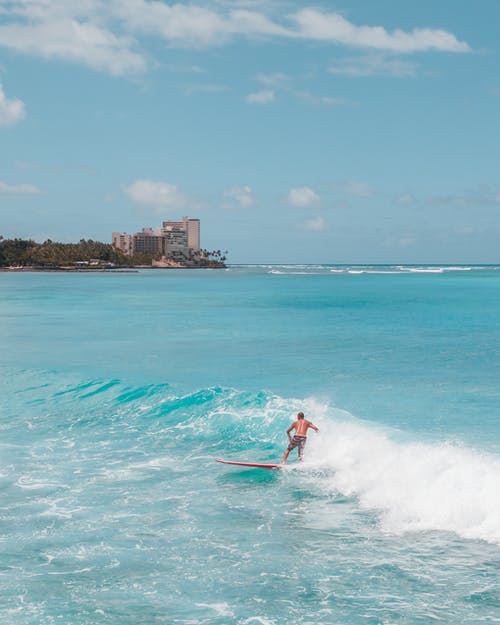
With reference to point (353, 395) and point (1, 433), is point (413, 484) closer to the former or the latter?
point (353, 395)

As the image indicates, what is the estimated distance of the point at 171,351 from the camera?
4256 centimetres

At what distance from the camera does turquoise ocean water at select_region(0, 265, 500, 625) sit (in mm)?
11109

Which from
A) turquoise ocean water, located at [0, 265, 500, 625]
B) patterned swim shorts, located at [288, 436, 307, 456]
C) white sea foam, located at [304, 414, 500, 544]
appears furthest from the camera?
patterned swim shorts, located at [288, 436, 307, 456]

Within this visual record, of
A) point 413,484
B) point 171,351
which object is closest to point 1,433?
point 413,484

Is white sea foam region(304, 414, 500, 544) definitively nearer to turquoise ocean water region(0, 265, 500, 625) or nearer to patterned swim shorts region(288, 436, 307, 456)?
turquoise ocean water region(0, 265, 500, 625)

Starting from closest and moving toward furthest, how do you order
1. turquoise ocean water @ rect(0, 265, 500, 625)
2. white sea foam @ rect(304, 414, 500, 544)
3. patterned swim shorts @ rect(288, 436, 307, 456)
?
1. turquoise ocean water @ rect(0, 265, 500, 625)
2. white sea foam @ rect(304, 414, 500, 544)
3. patterned swim shorts @ rect(288, 436, 307, 456)

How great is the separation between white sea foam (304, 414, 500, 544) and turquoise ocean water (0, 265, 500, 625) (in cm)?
6

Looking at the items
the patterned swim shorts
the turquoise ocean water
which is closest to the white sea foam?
the turquoise ocean water

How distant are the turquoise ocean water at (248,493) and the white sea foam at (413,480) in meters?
0.06

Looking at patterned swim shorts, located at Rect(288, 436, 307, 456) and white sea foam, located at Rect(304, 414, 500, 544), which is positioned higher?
patterned swim shorts, located at Rect(288, 436, 307, 456)

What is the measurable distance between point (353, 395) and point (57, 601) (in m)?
19.4

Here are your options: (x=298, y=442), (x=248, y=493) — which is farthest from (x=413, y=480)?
(x=248, y=493)

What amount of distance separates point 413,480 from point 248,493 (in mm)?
4442

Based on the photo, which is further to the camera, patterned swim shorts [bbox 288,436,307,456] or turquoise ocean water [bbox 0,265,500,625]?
patterned swim shorts [bbox 288,436,307,456]
